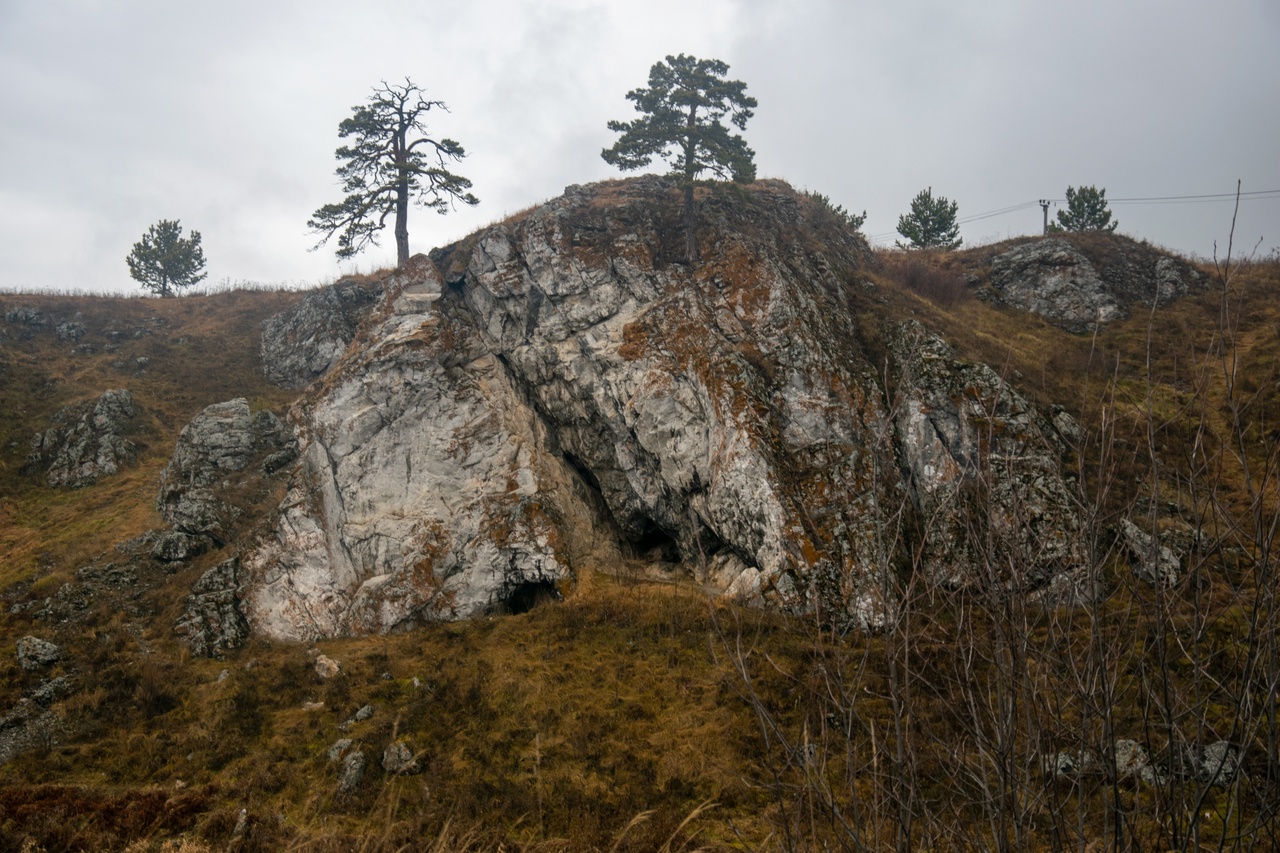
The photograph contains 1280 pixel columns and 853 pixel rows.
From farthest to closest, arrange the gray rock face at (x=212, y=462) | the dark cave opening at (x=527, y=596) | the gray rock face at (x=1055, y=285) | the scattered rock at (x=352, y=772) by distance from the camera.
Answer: the gray rock face at (x=1055, y=285) → the gray rock face at (x=212, y=462) → the dark cave opening at (x=527, y=596) → the scattered rock at (x=352, y=772)

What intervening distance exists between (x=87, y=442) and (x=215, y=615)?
11.3 meters

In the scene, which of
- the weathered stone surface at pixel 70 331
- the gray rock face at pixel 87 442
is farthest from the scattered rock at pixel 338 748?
the weathered stone surface at pixel 70 331

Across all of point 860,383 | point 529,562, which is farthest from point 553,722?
point 860,383

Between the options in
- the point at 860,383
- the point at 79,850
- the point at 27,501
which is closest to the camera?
the point at 79,850

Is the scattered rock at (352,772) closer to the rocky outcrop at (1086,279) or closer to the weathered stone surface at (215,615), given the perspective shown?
the weathered stone surface at (215,615)

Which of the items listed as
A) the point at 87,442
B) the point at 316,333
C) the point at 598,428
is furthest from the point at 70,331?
the point at 598,428

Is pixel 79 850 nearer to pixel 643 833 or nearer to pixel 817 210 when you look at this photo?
pixel 643 833

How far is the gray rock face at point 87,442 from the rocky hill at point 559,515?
0.11 metres

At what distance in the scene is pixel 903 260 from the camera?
29.6 metres

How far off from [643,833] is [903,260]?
27218 mm

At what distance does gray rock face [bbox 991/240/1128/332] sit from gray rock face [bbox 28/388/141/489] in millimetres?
33556

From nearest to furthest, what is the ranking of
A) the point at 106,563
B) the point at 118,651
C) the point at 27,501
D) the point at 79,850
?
1. the point at 79,850
2. the point at 118,651
3. the point at 106,563
4. the point at 27,501

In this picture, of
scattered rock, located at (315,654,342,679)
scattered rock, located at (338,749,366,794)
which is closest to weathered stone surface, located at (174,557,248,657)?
scattered rock, located at (315,654,342,679)

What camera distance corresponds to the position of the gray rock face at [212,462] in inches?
712
